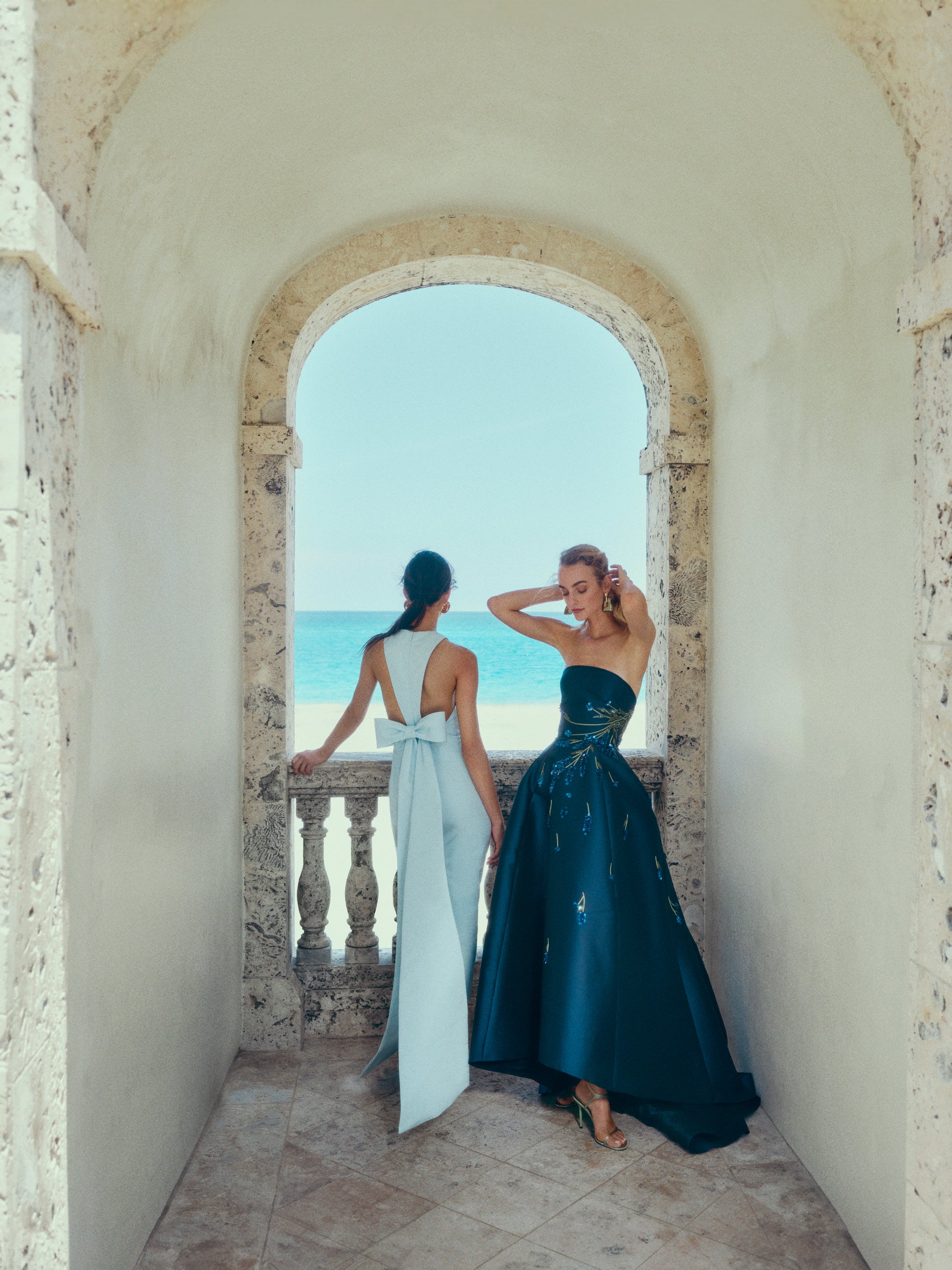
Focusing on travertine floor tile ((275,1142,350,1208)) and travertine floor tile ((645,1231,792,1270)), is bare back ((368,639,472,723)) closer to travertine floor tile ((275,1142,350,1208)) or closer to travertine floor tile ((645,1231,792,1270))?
travertine floor tile ((275,1142,350,1208))

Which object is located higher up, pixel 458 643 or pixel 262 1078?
pixel 458 643

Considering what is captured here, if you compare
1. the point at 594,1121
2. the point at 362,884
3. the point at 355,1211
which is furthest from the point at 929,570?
the point at 362,884

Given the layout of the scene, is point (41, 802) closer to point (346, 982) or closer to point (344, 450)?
point (346, 982)

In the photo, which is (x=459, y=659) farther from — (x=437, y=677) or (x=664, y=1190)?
(x=664, y=1190)

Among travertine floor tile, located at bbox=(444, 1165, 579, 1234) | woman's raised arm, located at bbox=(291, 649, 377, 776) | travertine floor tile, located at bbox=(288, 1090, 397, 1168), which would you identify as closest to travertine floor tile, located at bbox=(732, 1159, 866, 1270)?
travertine floor tile, located at bbox=(444, 1165, 579, 1234)

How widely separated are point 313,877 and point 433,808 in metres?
0.78

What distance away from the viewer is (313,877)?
399 centimetres

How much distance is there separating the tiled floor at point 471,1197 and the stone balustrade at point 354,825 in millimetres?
646

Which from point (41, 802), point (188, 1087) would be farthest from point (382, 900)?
point (41, 802)

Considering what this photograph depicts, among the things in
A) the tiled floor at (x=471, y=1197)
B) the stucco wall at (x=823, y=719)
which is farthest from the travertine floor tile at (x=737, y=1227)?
the stucco wall at (x=823, y=719)

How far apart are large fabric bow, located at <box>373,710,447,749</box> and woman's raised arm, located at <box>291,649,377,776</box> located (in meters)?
0.18

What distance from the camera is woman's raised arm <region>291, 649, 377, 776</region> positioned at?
381cm

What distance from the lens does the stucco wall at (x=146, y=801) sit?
212 centimetres

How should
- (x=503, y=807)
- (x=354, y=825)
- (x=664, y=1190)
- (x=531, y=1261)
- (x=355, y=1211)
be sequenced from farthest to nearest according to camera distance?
(x=503, y=807) → (x=354, y=825) → (x=664, y=1190) → (x=355, y=1211) → (x=531, y=1261)
